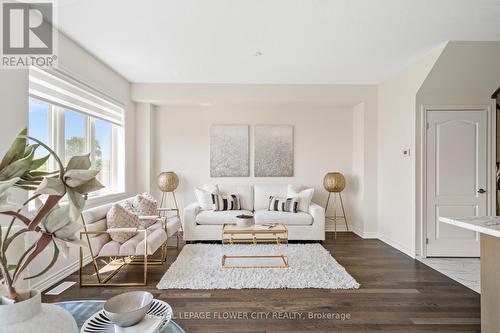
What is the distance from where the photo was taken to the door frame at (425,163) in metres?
3.79

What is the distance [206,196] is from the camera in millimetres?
4828

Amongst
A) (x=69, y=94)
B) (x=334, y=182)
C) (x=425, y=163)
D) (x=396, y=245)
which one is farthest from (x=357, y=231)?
(x=69, y=94)

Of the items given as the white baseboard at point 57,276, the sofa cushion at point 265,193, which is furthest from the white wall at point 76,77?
the sofa cushion at point 265,193

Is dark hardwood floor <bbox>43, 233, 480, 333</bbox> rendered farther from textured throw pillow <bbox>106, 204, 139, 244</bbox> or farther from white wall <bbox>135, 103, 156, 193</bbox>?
white wall <bbox>135, 103, 156, 193</bbox>

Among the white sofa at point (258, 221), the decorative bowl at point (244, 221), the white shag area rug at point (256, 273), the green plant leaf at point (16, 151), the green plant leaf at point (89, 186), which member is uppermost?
the green plant leaf at point (16, 151)

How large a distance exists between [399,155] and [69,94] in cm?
471

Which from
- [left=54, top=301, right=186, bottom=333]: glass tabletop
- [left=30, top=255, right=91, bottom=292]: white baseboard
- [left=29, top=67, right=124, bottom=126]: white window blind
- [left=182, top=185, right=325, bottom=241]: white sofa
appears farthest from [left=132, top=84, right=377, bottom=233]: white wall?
[left=54, top=301, right=186, bottom=333]: glass tabletop

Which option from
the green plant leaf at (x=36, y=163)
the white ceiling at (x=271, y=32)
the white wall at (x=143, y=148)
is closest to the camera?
the green plant leaf at (x=36, y=163)

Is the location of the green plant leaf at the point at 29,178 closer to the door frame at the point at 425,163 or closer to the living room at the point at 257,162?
the living room at the point at 257,162

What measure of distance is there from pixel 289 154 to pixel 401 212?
2176mm

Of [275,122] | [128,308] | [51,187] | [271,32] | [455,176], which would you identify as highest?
[271,32]

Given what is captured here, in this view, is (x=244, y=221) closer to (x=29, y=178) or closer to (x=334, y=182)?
(x=334, y=182)

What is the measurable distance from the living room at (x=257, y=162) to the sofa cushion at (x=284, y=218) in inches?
1.0

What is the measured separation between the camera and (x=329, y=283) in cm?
293
